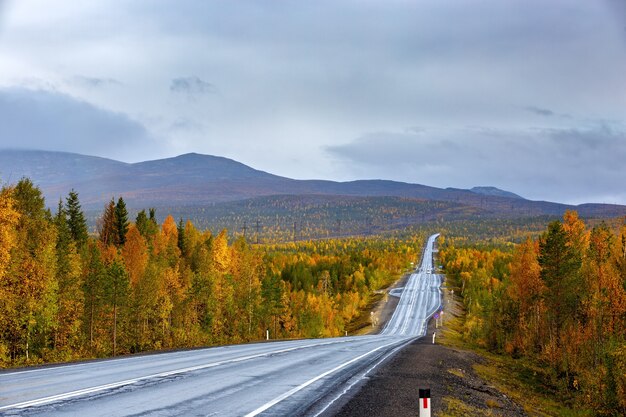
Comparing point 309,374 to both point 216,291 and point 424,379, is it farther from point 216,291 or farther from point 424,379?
point 216,291

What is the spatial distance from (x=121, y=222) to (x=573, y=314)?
5559 centimetres

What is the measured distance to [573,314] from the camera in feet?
175

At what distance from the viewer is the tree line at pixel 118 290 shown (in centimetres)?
3634

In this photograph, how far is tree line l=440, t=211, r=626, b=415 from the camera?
34812mm

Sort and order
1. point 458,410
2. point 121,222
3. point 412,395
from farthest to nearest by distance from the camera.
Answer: point 121,222
point 412,395
point 458,410

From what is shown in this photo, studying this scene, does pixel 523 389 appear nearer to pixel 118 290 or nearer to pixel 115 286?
pixel 118 290

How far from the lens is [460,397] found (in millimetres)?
18781

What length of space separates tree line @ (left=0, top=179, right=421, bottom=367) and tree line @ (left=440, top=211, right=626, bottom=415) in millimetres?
35015

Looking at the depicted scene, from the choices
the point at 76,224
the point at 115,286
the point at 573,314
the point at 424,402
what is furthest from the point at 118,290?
the point at 573,314

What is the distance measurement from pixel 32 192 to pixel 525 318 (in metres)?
59.5

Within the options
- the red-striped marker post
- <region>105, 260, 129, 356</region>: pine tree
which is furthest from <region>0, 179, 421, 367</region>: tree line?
the red-striped marker post

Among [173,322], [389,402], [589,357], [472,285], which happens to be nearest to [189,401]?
[389,402]

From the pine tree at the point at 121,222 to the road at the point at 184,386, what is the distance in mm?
50003

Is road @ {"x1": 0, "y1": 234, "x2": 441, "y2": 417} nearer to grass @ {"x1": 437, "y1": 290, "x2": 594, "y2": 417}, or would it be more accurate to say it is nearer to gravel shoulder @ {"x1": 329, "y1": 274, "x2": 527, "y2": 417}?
gravel shoulder @ {"x1": 329, "y1": 274, "x2": 527, "y2": 417}
